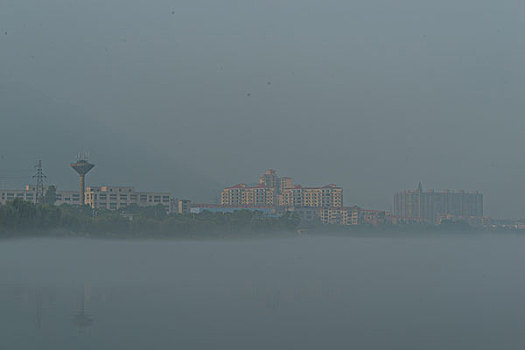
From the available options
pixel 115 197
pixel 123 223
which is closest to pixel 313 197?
pixel 115 197

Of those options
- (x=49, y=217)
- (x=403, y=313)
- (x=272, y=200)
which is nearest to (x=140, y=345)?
(x=403, y=313)

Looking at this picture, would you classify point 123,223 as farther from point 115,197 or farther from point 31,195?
point 31,195

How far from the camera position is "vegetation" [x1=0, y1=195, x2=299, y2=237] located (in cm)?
6044

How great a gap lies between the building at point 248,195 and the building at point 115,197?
48.0 meters

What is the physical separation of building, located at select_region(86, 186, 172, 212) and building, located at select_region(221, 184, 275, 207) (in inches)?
1890

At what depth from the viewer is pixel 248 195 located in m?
168

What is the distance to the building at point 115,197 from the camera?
116 metres

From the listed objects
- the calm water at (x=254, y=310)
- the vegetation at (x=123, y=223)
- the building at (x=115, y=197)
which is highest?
the building at (x=115, y=197)

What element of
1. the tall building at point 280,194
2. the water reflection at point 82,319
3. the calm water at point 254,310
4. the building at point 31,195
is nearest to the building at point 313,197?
the tall building at point 280,194

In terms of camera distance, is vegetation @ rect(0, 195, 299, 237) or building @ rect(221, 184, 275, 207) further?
building @ rect(221, 184, 275, 207)

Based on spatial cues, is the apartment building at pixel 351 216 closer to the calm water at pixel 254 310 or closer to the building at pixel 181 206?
the building at pixel 181 206

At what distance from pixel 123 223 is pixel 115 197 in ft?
126

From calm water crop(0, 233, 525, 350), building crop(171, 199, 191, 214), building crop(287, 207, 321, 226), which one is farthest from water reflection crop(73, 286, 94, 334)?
building crop(287, 207, 321, 226)

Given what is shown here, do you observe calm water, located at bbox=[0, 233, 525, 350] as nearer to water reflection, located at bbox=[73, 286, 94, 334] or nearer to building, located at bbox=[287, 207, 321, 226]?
water reflection, located at bbox=[73, 286, 94, 334]
